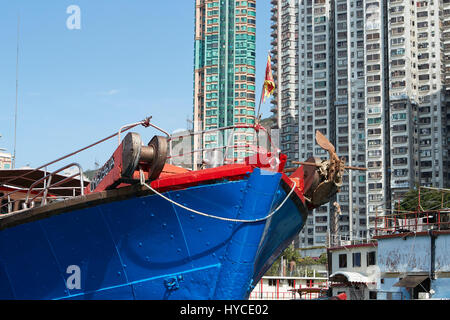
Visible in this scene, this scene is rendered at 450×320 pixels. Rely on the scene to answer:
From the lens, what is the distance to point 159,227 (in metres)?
12.3

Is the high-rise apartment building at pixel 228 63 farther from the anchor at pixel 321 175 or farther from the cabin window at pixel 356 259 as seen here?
the anchor at pixel 321 175

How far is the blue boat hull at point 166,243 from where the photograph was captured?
12.1 meters

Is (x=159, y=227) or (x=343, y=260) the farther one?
(x=343, y=260)

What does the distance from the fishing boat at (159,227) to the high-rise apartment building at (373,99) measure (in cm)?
7235

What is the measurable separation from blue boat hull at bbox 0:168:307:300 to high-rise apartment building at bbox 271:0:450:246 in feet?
238

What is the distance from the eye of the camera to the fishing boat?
39.7ft

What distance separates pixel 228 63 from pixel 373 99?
30.3m

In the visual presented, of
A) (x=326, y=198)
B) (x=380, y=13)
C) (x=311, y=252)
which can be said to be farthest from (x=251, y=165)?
(x=380, y=13)

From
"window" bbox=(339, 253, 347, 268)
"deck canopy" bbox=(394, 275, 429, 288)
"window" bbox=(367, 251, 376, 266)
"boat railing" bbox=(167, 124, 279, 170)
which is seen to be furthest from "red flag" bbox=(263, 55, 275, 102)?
"window" bbox=(339, 253, 347, 268)

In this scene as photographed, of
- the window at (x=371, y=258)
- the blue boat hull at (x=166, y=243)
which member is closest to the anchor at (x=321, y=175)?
the blue boat hull at (x=166, y=243)

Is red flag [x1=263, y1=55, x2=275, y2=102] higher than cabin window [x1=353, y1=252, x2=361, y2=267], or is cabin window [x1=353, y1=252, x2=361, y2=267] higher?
red flag [x1=263, y1=55, x2=275, y2=102]

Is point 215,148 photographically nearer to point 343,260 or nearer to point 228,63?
point 343,260

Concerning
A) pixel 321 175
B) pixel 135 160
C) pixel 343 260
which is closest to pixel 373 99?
pixel 343 260

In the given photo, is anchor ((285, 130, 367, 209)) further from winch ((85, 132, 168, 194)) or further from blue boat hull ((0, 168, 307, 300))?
winch ((85, 132, 168, 194))
